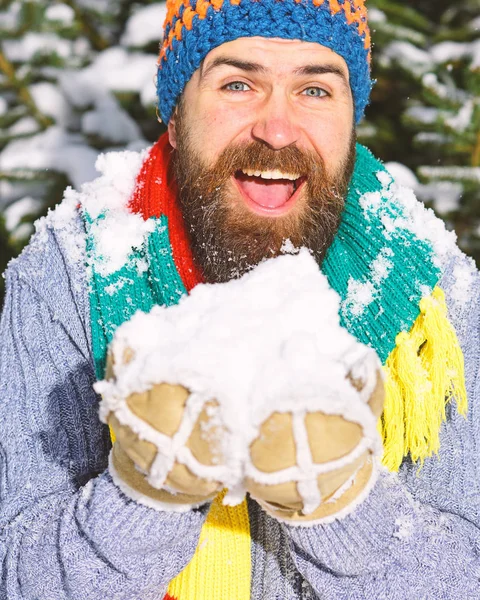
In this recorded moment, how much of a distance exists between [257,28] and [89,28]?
1786 mm

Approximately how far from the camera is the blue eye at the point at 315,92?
1478 millimetres

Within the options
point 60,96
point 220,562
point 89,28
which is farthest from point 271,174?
point 89,28

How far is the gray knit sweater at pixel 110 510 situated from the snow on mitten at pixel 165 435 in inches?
6.6

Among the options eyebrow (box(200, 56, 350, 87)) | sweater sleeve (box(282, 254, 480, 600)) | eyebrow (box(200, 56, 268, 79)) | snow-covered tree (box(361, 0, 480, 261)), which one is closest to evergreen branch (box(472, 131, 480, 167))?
snow-covered tree (box(361, 0, 480, 261))

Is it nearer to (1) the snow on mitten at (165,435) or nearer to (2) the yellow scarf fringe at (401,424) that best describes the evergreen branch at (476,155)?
(2) the yellow scarf fringe at (401,424)

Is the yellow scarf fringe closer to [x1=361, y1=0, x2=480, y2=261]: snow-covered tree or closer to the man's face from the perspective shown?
the man's face

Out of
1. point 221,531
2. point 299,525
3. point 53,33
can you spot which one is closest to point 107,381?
point 299,525

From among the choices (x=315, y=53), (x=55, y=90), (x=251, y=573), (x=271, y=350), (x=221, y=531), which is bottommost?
(x=251, y=573)

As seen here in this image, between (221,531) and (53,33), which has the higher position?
(53,33)

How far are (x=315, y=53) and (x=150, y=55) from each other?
1553 mm

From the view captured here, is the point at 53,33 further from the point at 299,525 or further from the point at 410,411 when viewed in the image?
the point at 299,525

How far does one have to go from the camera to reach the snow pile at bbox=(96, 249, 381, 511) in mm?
839

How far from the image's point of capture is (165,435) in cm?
87

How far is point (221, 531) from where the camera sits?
1361 millimetres
